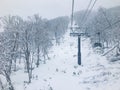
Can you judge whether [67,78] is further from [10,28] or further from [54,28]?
[54,28]

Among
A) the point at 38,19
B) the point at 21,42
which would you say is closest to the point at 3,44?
the point at 21,42

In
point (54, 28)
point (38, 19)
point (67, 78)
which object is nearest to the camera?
point (67, 78)

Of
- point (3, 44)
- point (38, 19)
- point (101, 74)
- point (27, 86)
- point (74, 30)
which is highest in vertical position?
point (38, 19)

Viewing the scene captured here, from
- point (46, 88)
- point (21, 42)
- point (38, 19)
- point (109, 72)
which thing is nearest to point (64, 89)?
point (46, 88)

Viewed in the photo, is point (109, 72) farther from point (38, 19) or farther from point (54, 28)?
point (54, 28)

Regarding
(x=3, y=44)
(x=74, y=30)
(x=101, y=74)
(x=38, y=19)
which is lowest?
(x=101, y=74)

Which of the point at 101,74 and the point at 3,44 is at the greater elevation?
the point at 3,44

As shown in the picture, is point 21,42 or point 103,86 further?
point 21,42

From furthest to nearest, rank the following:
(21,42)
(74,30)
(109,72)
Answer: (74,30), (21,42), (109,72)

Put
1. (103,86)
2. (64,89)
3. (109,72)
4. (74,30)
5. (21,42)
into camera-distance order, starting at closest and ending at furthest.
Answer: (103,86), (64,89), (109,72), (21,42), (74,30)
